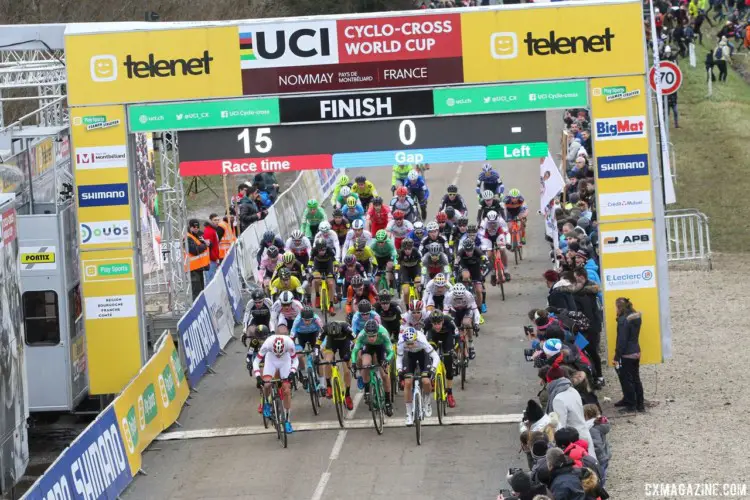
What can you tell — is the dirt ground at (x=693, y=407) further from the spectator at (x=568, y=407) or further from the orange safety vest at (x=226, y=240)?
the orange safety vest at (x=226, y=240)

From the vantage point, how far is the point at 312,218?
28.5 meters

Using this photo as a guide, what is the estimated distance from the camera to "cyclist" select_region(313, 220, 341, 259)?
2603cm

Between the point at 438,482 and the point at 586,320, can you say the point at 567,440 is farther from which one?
the point at 586,320

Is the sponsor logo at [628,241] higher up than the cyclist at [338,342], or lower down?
higher up

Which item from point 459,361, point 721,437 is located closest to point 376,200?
point 459,361

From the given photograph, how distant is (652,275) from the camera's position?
20.6m

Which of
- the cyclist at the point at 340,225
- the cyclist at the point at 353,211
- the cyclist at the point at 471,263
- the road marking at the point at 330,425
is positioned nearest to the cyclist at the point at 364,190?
the cyclist at the point at 353,211

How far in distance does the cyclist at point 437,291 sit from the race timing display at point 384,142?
2.41 metres

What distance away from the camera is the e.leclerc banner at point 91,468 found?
14.8 metres

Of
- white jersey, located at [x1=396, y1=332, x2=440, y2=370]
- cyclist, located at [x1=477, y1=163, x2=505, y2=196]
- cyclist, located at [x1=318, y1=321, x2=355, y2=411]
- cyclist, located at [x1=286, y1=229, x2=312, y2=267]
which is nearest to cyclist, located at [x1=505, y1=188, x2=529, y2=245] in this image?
cyclist, located at [x1=477, y1=163, x2=505, y2=196]

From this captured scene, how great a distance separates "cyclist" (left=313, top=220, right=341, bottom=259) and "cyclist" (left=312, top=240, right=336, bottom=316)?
0.09 meters

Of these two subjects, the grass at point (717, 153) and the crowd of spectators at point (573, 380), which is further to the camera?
the grass at point (717, 153)

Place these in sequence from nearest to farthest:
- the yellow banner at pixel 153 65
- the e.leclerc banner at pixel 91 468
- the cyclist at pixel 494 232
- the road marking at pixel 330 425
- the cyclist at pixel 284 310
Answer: the e.leclerc banner at pixel 91 468
the road marking at pixel 330 425
the yellow banner at pixel 153 65
the cyclist at pixel 284 310
the cyclist at pixel 494 232

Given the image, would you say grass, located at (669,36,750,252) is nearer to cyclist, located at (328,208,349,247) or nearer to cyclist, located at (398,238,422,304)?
cyclist, located at (328,208,349,247)
